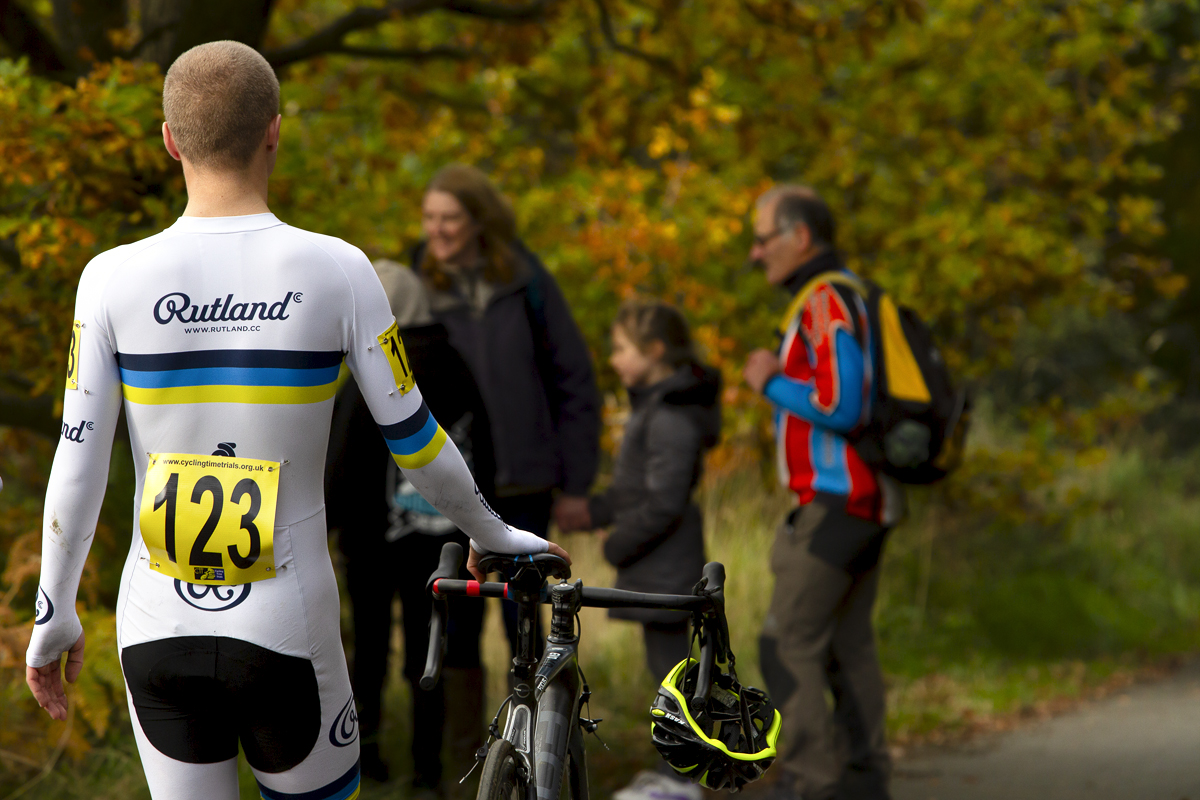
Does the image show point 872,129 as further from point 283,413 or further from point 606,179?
point 283,413

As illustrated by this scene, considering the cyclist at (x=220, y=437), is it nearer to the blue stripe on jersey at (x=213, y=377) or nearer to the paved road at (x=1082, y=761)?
the blue stripe on jersey at (x=213, y=377)

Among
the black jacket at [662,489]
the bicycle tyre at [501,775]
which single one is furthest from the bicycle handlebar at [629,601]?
the black jacket at [662,489]

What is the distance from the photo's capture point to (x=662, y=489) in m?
4.44

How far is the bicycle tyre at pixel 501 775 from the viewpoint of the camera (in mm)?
2232

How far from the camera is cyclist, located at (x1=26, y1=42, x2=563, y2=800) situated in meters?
2.13

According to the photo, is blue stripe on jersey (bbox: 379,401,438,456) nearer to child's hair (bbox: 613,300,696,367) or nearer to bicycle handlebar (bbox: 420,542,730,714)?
bicycle handlebar (bbox: 420,542,730,714)

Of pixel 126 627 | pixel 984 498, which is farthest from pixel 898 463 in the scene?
pixel 984 498

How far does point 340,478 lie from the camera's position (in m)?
4.27

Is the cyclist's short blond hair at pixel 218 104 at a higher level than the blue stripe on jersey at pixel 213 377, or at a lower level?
higher

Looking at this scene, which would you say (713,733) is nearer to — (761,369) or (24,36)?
(761,369)

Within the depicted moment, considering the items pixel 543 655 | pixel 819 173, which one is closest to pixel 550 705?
pixel 543 655

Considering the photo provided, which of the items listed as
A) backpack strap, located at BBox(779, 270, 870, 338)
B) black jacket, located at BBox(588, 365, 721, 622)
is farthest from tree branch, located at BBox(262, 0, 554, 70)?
backpack strap, located at BBox(779, 270, 870, 338)

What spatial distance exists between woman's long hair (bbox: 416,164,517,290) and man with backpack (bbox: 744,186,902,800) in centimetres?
92

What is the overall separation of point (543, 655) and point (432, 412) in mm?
1729
